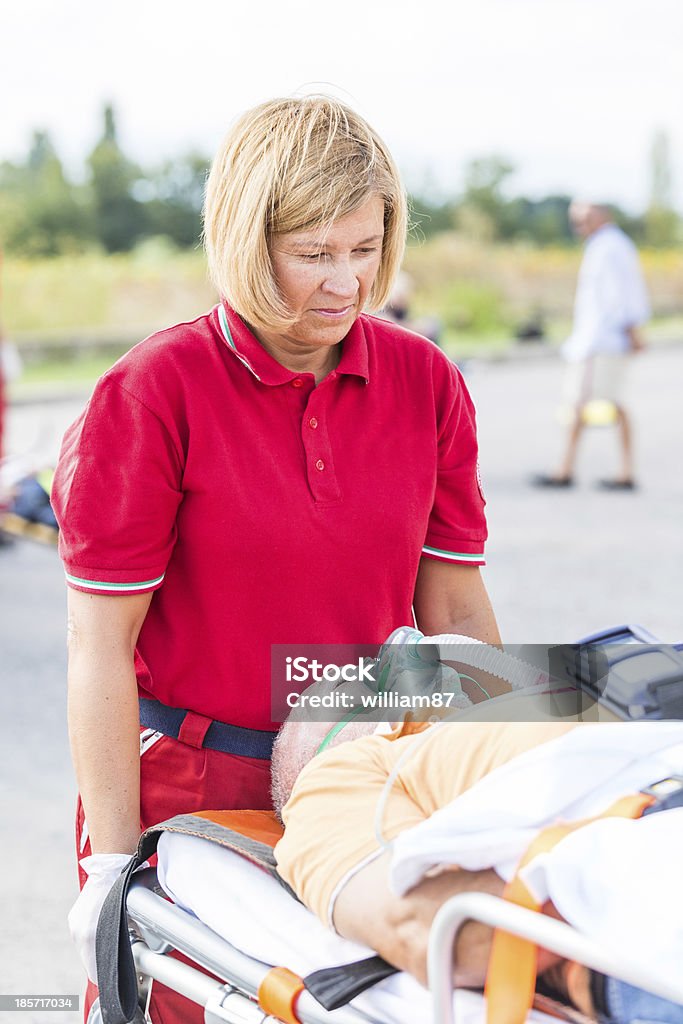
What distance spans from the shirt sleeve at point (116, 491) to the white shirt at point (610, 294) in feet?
21.4

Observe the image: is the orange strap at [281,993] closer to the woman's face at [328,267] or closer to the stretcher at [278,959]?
the stretcher at [278,959]

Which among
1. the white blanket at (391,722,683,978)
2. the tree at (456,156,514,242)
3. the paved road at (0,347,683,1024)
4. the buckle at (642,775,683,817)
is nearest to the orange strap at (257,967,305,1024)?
the white blanket at (391,722,683,978)

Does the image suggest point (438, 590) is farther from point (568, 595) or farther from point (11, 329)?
point (11, 329)

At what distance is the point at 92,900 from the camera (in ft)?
5.76

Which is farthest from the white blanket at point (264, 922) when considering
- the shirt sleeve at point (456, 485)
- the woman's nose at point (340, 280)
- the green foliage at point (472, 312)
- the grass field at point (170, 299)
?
the green foliage at point (472, 312)

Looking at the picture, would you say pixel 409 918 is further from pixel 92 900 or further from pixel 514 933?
pixel 92 900

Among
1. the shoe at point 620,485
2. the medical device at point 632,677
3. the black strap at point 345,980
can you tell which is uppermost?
the medical device at point 632,677

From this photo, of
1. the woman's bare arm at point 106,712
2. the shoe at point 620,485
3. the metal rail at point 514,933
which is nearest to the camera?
the metal rail at point 514,933

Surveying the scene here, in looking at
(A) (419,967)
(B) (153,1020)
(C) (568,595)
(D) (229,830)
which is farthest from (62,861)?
(C) (568,595)

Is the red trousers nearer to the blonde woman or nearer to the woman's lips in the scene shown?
the blonde woman

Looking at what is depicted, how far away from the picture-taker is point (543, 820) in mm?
1267

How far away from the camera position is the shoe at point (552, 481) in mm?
8242

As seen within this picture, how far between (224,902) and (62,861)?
1.98m

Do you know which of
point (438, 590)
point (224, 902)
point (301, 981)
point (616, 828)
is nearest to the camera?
point (616, 828)
